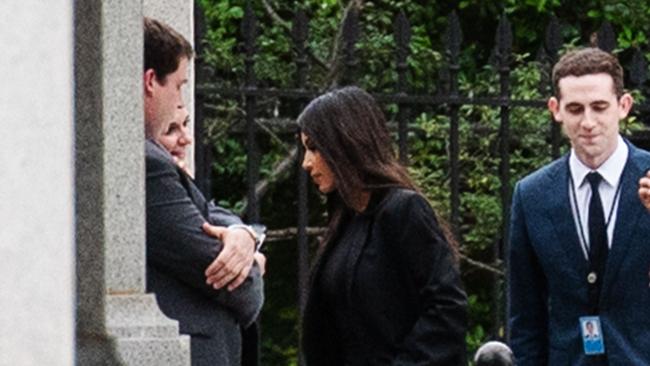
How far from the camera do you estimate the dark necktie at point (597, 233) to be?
625cm

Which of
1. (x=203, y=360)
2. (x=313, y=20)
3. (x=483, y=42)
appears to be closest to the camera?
(x=203, y=360)

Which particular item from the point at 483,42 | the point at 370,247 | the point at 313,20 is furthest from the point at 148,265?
the point at 483,42

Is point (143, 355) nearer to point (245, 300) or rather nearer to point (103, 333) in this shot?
point (103, 333)

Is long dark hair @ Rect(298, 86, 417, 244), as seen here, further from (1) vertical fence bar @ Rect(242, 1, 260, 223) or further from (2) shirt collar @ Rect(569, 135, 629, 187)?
(1) vertical fence bar @ Rect(242, 1, 260, 223)

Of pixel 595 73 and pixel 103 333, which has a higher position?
pixel 595 73

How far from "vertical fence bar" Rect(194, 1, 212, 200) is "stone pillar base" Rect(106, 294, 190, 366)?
8.58ft

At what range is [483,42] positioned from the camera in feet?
41.7

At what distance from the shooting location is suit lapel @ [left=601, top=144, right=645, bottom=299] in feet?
20.4

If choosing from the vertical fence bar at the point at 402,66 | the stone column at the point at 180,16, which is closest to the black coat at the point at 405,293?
the stone column at the point at 180,16

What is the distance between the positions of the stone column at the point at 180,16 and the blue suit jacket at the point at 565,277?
1.21m

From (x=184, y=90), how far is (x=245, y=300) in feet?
5.99

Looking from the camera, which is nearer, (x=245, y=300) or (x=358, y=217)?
(x=245, y=300)
